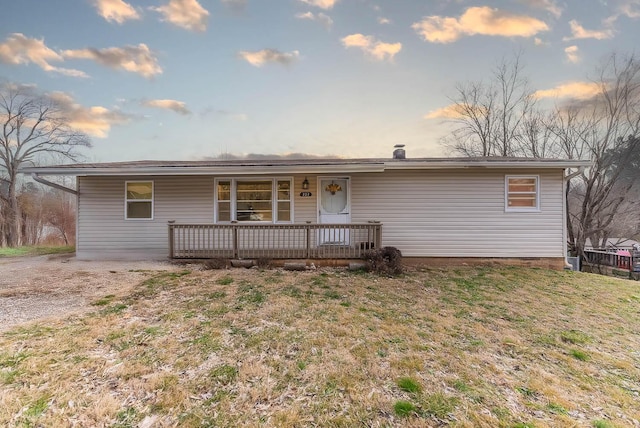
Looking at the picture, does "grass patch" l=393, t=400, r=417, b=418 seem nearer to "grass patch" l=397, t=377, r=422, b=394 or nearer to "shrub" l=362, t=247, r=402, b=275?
"grass patch" l=397, t=377, r=422, b=394

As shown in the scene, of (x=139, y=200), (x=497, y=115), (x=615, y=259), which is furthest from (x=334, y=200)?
(x=497, y=115)

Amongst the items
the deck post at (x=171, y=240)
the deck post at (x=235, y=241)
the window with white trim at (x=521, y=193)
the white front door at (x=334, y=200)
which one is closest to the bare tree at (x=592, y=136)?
the window with white trim at (x=521, y=193)

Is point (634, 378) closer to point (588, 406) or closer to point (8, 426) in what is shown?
point (588, 406)

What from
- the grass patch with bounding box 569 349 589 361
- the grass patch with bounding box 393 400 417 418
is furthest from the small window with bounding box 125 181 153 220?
the grass patch with bounding box 569 349 589 361

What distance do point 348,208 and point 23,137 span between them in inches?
854

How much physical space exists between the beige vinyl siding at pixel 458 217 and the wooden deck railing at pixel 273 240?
1058mm

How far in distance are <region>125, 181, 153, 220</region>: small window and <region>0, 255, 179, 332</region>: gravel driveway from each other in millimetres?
1546

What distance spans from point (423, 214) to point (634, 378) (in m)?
5.78

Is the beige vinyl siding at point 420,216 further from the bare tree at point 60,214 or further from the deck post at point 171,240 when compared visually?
the bare tree at point 60,214

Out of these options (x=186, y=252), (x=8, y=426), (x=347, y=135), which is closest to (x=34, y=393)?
(x=8, y=426)

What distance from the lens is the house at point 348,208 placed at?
8.58 m

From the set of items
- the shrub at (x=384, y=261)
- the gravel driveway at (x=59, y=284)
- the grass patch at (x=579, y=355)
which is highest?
the shrub at (x=384, y=261)

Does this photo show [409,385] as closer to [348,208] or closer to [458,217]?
[348,208]

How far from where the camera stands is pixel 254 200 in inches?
359
